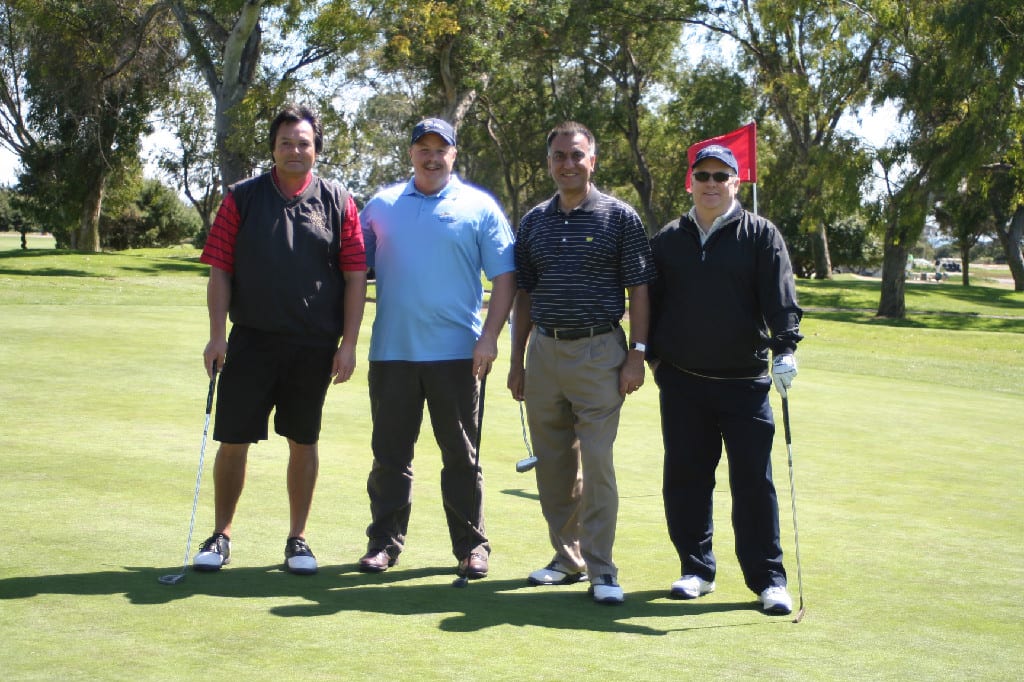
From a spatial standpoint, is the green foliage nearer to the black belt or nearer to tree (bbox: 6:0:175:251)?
tree (bbox: 6:0:175:251)

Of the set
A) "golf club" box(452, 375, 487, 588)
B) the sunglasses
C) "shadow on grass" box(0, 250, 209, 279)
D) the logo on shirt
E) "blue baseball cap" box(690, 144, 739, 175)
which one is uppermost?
"blue baseball cap" box(690, 144, 739, 175)

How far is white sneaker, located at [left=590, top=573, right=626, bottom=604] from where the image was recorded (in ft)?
15.5

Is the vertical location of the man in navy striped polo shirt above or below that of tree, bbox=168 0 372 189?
below

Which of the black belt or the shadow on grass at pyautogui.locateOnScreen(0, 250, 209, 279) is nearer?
the black belt

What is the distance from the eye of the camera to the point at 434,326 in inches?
205

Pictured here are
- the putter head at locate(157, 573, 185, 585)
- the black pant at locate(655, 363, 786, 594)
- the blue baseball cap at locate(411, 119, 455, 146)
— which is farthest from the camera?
the blue baseball cap at locate(411, 119, 455, 146)

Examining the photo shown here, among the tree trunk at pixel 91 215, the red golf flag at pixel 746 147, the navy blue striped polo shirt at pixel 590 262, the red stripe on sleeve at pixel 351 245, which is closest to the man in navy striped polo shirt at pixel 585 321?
the navy blue striped polo shirt at pixel 590 262

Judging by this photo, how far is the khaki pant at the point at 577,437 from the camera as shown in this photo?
4988 mm

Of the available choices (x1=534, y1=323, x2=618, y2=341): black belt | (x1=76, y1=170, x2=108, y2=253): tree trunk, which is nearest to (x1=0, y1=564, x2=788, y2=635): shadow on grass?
(x1=534, y1=323, x2=618, y2=341): black belt

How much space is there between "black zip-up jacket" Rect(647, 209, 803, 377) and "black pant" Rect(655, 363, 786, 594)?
11 centimetres

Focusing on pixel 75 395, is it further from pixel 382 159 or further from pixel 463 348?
pixel 382 159

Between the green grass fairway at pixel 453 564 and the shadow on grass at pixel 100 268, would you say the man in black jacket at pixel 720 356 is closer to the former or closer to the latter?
the green grass fairway at pixel 453 564

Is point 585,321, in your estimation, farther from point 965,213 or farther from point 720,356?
point 965,213

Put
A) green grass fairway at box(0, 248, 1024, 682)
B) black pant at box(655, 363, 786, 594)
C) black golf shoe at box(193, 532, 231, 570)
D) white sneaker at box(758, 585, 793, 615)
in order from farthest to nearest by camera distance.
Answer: black pant at box(655, 363, 786, 594) → black golf shoe at box(193, 532, 231, 570) → white sneaker at box(758, 585, 793, 615) → green grass fairway at box(0, 248, 1024, 682)
